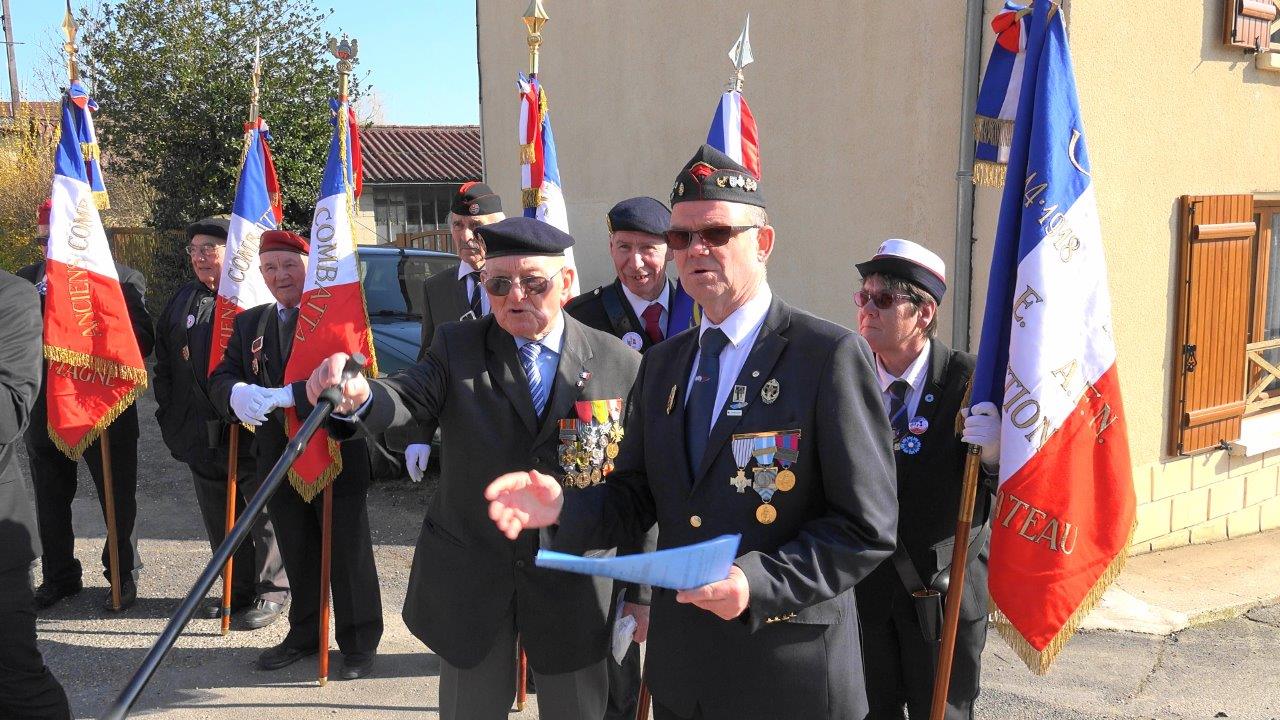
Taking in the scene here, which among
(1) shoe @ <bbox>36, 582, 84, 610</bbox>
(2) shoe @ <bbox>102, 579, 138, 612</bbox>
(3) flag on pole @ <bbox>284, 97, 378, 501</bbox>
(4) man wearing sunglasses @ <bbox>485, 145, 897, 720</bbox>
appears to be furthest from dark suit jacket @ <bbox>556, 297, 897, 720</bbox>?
(1) shoe @ <bbox>36, 582, 84, 610</bbox>

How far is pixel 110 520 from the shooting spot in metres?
5.21

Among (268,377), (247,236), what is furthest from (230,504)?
(247,236)

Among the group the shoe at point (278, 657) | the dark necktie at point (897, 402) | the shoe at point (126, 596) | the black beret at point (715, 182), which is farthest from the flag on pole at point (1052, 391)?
the shoe at point (126, 596)

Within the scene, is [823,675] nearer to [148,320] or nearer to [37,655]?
[37,655]

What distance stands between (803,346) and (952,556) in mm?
1026

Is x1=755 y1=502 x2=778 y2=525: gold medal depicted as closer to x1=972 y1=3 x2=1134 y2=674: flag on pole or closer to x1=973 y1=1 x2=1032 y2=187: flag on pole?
x1=972 y1=3 x2=1134 y2=674: flag on pole

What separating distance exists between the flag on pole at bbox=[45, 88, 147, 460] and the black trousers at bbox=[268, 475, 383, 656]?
1434 millimetres

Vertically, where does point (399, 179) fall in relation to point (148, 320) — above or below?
above

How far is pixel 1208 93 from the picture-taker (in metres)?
5.98

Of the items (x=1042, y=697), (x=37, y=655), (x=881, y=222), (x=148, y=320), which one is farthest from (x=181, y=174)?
(x=1042, y=697)

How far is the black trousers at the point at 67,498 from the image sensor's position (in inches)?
209

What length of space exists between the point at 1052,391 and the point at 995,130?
98cm

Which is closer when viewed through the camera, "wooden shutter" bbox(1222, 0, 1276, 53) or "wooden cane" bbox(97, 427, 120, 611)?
"wooden cane" bbox(97, 427, 120, 611)

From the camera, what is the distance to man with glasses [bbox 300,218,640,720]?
9.61ft
